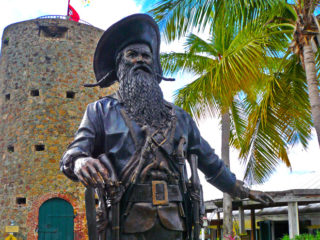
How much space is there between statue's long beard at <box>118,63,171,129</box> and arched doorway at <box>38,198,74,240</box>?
58.6 feet

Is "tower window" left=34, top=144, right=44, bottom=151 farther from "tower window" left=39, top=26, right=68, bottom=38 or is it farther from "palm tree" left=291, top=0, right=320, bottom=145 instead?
"palm tree" left=291, top=0, right=320, bottom=145

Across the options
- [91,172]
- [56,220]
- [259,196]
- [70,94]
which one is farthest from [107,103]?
[70,94]

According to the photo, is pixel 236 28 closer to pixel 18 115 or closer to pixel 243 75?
pixel 243 75

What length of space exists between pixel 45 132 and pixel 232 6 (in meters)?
13.2

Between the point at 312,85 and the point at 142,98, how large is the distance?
690 centimetres

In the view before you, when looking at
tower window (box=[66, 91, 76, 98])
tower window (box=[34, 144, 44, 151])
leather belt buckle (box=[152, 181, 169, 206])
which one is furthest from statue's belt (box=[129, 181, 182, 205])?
tower window (box=[66, 91, 76, 98])

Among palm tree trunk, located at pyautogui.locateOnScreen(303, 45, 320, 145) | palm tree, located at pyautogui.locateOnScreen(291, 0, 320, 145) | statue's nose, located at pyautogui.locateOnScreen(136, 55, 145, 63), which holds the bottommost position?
statue's nose, located at pyautogui.locateOnScreen(136, 55, 145, 63)

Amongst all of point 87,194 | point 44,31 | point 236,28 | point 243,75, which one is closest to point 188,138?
point 87,194

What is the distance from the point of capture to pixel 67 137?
20328mm

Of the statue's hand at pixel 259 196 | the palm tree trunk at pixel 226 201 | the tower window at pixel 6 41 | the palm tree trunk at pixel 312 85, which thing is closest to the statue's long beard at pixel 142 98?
the statue's hand at pixel 259 196

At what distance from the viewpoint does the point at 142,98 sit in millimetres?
2652

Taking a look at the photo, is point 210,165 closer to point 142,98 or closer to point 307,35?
point 142,98

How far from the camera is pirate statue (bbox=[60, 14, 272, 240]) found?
7.59ft

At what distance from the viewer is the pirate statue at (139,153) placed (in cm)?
231
